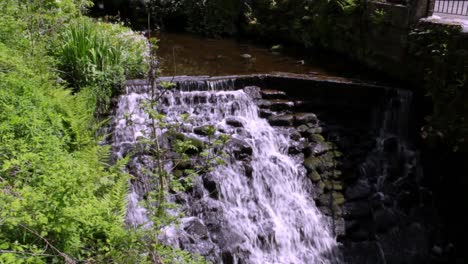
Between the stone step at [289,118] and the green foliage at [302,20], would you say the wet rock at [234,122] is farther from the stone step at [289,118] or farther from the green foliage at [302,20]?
the green foliage at [302,20]

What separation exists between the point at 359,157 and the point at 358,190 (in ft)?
2.35

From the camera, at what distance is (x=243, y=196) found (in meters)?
7.01

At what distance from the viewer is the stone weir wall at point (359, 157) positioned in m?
7.28

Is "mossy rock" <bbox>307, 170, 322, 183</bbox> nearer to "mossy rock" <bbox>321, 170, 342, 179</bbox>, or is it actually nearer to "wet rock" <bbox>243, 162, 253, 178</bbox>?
"mossy rock" <bbox>321, 170, 342, 179</bbox>

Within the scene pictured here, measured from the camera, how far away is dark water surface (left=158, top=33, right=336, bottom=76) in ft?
33.4

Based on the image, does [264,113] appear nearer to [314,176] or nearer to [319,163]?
[319,163]

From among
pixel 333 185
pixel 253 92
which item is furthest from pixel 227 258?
pixel 253 92

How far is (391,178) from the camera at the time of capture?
8047 mm

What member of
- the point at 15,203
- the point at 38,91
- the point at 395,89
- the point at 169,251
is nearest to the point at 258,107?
the point at 395,89

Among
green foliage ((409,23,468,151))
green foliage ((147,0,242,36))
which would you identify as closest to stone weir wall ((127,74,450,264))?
green foliage ((409,23,468,151))

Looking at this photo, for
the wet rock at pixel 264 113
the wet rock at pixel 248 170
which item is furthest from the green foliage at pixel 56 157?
the wet rock at pixel 264 113

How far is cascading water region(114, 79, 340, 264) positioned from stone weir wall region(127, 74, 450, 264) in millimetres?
289

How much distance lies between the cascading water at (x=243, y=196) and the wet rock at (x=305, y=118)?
1.38 ft

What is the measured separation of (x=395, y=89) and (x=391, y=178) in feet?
5.96
